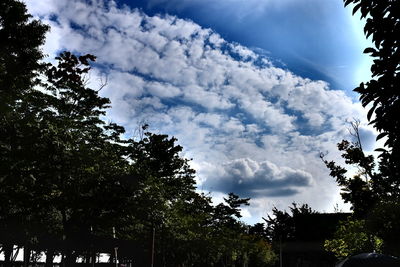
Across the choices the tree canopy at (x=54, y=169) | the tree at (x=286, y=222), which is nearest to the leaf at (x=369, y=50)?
the tree canopy at (x=54, y=169)

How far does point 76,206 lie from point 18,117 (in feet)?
16.7

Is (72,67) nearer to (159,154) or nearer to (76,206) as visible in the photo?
(76,206)

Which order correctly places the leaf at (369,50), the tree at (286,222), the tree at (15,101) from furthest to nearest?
the tree at (286,222) < the tree at (15,101) < the leaf at (369,50)

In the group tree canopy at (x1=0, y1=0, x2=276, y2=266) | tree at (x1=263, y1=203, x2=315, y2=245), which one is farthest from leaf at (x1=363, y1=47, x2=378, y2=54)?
tree at (x1=263, y1=203, x2=315, y2=245)

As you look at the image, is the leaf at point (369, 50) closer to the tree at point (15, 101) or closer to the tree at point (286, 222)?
the tree at point (15, 101)

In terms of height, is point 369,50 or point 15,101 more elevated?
point 15,101

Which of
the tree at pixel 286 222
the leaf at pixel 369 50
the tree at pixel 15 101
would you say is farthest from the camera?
the tree at pixel 286 222

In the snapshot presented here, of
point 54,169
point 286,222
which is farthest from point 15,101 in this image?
point 286,222

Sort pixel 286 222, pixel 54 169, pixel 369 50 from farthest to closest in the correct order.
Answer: pixel 286 222
pixel 54 169
pixel 369 50

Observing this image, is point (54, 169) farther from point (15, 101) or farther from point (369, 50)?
point (369, 50)

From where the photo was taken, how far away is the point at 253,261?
66.9 meters

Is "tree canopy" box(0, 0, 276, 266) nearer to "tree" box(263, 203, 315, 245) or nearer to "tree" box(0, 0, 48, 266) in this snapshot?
"tree" box(0, 0, 48, 266)

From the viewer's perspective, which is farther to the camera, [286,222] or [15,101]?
[286,222]

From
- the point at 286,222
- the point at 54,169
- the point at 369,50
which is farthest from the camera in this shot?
the point at 286,222
